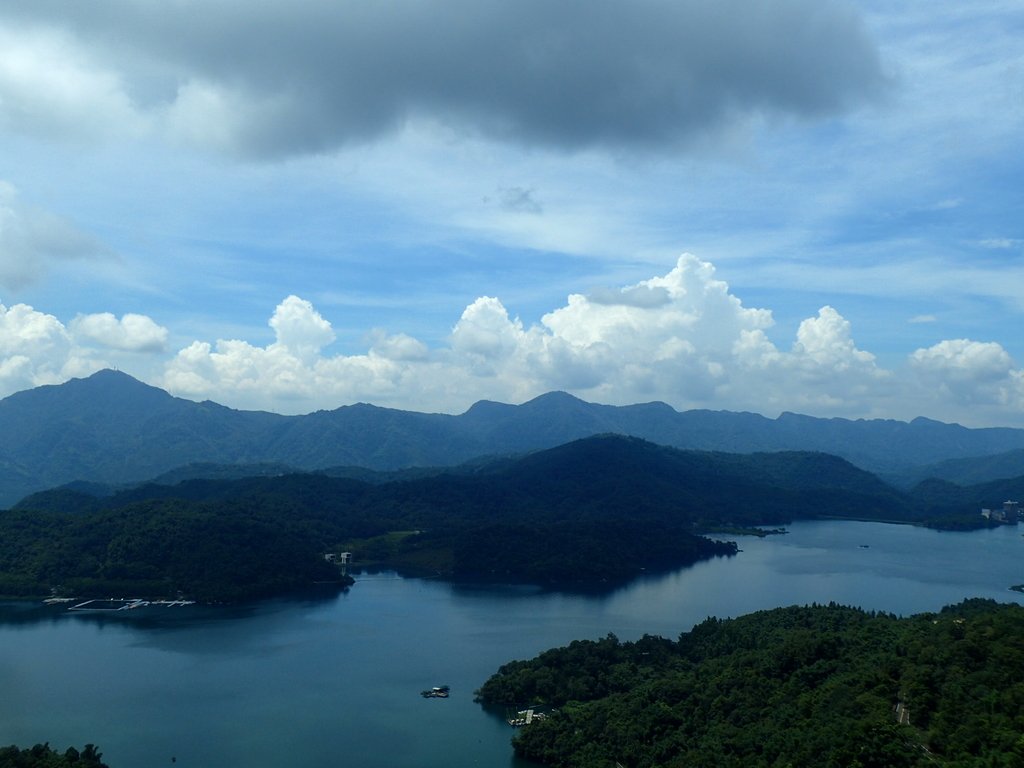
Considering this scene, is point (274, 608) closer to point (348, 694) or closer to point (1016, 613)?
point (348, 694)

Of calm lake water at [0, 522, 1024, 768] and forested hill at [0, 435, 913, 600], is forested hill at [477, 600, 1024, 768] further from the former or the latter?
forested hill at [0, 435, 913, 600]

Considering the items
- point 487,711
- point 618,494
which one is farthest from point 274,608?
point 618,494

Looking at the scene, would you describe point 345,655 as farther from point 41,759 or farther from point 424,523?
point 424,523

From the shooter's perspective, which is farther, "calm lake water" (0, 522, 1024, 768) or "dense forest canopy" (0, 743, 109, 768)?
"calm lake water" (0, 522, 1024, 768)

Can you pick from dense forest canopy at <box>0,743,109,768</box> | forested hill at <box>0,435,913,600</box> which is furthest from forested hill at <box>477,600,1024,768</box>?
forested hill at <box>0,435,913,600</box>

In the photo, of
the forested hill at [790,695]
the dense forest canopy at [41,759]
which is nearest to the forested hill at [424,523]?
the forested hill at [790,695]

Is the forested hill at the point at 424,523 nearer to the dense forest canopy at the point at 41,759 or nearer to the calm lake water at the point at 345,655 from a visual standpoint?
the calm lake water at the point at 345,655
